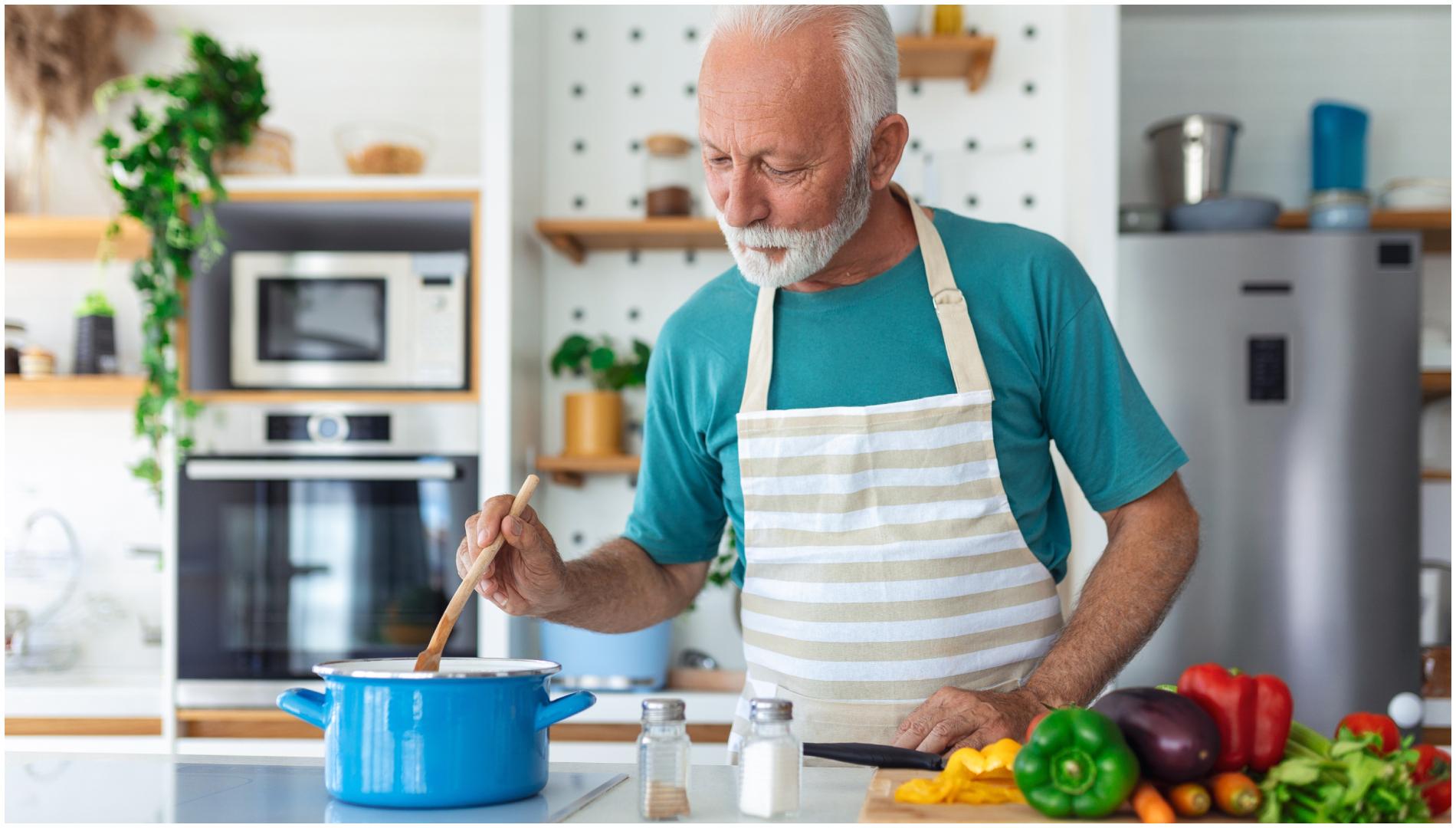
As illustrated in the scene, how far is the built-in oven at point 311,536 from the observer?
2.56 metres

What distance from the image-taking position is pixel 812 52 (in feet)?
4.43

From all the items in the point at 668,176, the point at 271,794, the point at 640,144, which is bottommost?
the point at 271,794

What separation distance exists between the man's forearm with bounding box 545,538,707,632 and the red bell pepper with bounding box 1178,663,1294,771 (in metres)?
0.70

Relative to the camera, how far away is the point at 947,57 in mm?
2773

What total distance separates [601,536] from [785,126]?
5.95 ft

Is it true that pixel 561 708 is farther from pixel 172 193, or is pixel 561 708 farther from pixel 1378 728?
pixel 172 193

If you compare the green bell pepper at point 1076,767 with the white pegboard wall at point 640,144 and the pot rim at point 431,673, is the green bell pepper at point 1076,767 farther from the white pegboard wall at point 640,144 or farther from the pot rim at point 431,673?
the white pegboard wall at point 640,144

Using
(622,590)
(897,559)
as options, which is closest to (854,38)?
(897,559)

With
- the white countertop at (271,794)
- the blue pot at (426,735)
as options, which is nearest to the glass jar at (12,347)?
the white countertop at (271,794)

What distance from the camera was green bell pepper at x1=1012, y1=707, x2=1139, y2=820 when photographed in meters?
0.83

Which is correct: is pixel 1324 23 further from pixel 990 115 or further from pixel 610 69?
pixel 610 69

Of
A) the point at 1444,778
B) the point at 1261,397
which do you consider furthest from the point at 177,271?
the point at 1444,778

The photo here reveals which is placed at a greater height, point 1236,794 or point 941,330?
point 941,330

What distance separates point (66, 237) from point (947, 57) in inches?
77.9
